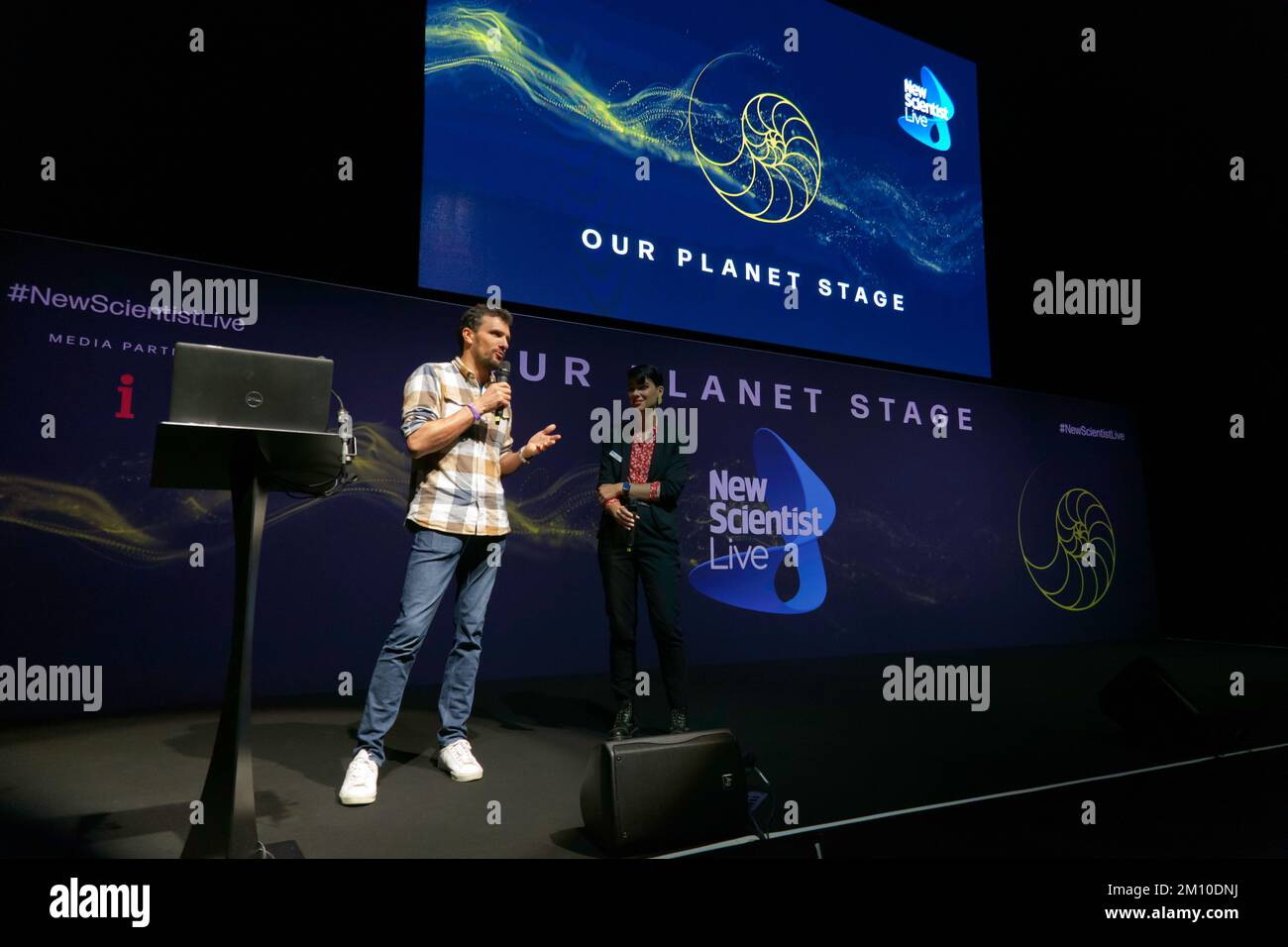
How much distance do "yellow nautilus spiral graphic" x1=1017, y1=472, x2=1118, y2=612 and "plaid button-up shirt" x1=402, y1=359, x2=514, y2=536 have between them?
4897 millimetres

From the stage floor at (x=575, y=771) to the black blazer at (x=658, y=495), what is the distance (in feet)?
2.51

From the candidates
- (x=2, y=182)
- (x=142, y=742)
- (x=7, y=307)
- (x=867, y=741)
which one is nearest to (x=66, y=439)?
(x=7, y=307)

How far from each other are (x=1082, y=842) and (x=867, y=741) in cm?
96

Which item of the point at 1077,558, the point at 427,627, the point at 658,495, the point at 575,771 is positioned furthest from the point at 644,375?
the point at 1077,558

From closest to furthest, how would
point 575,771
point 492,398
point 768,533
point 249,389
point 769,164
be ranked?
1. point 249,389
2. point 492,398
3. point 575,771
4. point 769,164
5. point 768,533

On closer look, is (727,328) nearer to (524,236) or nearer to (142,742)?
(524,236)

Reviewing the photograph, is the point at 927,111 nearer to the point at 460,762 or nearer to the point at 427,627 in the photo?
the point at 427,627

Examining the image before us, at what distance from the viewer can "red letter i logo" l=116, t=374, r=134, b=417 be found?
122 inches

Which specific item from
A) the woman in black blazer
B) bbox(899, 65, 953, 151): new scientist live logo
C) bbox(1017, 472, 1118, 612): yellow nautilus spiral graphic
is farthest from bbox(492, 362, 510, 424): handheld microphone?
bbox(1017, 472, 1118, 612): yellow nautilus spiral graphic

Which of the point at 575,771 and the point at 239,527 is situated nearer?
the point at 239,527

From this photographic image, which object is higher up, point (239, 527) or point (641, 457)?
point (641, 457)

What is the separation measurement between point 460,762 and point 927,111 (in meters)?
5.02

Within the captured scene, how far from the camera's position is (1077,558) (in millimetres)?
5879

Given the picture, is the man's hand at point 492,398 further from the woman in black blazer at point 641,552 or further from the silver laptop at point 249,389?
the woman in black blazer at point 641,552
